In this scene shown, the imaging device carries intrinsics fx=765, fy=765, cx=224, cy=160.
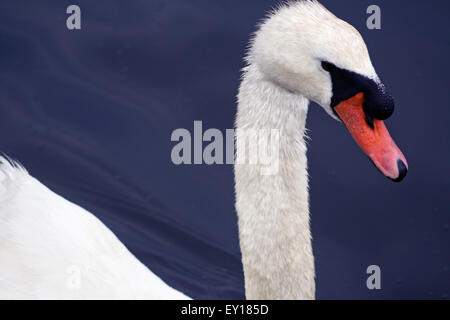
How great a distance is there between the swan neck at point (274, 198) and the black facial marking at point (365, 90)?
26 centimetres

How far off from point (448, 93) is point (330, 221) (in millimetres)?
1511

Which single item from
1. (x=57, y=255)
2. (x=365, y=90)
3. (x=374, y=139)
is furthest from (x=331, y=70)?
(x=57, y=255)

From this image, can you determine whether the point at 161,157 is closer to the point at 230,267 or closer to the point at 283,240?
the point at 230,267

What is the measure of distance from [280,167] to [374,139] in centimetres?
46

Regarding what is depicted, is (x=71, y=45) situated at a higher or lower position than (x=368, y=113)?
higher

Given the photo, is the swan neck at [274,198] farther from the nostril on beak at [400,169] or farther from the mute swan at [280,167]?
the nostril on beak at [400,169]

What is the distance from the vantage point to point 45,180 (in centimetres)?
623

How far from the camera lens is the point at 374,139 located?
10.9 ft

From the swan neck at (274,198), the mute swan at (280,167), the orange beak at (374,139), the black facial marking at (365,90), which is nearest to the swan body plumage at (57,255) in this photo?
the mute swan at (280,167)

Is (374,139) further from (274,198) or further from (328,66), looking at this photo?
(274,198)

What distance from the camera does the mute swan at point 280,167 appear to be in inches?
128

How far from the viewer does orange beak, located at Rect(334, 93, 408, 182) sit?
3.29 metres
